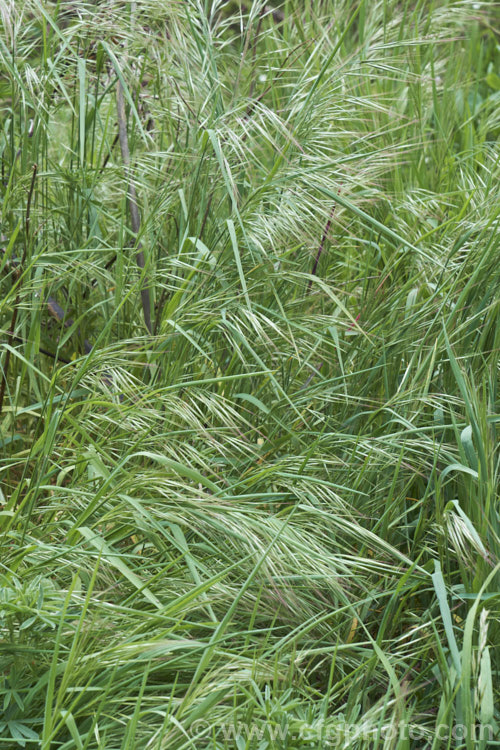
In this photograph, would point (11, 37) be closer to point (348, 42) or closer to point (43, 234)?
point (43, 234)

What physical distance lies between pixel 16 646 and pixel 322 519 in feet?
1.62

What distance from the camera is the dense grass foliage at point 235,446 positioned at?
103cm

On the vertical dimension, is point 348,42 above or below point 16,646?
above

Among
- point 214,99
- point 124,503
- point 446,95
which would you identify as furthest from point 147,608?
point 446,95

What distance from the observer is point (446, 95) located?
8.30 feet

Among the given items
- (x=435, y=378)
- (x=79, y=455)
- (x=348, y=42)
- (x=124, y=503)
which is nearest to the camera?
(x=124, y=503)

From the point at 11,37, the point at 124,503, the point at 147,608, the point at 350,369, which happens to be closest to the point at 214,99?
the point at 11,37

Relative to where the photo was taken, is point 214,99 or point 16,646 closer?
point 16,646

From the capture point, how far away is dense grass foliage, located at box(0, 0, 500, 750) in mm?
1031

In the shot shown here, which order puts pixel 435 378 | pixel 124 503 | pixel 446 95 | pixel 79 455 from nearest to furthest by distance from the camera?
pixel 124 503 → pixel 79 455 → pixel 435 378 → pixel 446 95

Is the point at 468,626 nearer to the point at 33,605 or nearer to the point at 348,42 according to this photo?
the point at 33,605

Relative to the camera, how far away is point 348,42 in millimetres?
2748

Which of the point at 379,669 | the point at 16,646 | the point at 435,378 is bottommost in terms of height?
the point at 379,669

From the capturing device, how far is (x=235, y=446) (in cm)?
130
